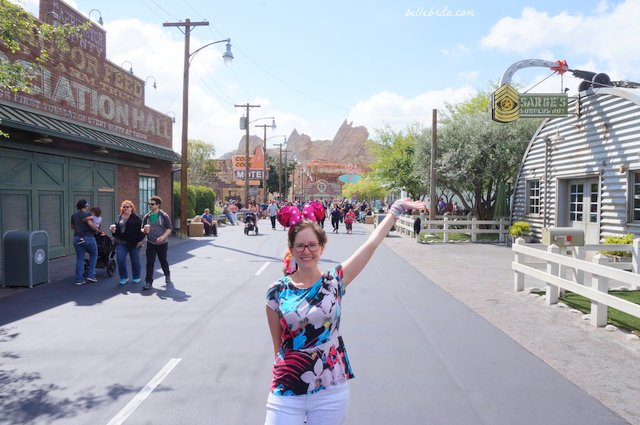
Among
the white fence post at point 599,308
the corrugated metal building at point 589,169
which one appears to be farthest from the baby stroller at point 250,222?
the white fence post at point 599,308

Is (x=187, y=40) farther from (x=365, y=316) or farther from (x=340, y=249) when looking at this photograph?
(x=365, y=316)

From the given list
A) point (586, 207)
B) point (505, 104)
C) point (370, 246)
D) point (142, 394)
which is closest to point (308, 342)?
point (370, 246)

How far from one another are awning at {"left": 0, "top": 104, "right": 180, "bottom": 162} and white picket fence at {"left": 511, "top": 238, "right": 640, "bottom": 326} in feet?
36.1

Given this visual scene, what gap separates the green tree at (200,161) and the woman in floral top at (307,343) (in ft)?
261

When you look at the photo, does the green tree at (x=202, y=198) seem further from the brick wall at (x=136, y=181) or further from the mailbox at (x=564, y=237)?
the mailbox at (x=564, y=237)

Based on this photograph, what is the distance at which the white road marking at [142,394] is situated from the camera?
4.21 metres

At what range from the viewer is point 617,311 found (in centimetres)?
852

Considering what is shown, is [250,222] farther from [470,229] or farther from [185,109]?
[470,229]

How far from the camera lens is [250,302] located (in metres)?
9.00

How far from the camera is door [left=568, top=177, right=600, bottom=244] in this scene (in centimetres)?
1583

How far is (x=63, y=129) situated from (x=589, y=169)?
1500cm

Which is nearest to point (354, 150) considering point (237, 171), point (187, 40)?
point (237, 171)

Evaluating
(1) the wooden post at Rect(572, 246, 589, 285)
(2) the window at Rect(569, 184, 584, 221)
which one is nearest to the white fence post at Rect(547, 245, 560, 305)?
(1) the wooden post at Rect(572, 246, 589, 285)

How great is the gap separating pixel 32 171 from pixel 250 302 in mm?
8717
